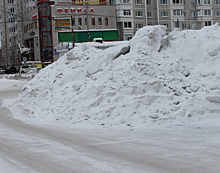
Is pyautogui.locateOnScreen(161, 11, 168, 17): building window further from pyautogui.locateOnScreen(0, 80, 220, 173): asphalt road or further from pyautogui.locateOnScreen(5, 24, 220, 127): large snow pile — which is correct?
pyautogui.locateOnScreen(0, 80, 220, 173): asphalt road

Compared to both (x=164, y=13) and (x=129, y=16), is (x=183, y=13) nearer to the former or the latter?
(x=164, y=13)

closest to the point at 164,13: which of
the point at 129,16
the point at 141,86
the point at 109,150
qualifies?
the point at 129,16

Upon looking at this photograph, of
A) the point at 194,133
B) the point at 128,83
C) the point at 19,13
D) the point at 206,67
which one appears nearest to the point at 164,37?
the point at 206,67

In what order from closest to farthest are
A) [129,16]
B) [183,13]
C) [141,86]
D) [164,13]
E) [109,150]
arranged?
[109,150] < [141,86] < [129,16] < [164,13] < [183,13]

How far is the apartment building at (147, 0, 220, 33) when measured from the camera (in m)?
69.7

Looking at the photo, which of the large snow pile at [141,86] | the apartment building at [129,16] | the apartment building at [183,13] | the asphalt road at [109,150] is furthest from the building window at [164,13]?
the asphalt road at [109,150]

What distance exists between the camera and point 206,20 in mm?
74188

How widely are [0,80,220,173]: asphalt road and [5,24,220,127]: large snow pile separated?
3.16 feet

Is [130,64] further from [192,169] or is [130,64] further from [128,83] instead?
[192,169]

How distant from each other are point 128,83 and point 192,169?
5.48m

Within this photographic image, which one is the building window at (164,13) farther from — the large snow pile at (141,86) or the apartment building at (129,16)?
the large snow pile at (141,86)

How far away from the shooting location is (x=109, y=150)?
6.07 m

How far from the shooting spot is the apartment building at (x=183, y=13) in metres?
69.7

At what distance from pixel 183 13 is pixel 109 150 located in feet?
231
